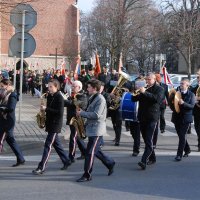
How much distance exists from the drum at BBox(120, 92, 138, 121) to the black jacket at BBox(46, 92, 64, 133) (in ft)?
8.32

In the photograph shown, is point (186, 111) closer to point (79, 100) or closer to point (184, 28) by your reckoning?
point (79, 100)

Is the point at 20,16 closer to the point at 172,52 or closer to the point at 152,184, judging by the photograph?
the point at 152,184

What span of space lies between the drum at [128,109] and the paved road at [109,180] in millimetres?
832

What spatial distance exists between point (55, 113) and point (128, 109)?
2741 mm

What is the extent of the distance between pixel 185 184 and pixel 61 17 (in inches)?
2257

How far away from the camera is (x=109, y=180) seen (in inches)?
335

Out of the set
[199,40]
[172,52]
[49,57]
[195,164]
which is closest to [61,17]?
[49,57]

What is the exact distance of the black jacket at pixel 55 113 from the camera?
8.98 metres

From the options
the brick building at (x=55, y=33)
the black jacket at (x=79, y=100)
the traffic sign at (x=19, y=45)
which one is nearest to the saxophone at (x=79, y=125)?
the black jacket at (x=79, y=100)

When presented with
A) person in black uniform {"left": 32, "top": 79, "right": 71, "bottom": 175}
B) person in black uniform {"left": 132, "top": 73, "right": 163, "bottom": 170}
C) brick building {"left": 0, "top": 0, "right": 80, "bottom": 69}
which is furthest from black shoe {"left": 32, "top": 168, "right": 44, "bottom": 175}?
brick building {"left": 0, "top": 0, "right": 80, "bottom": 69}

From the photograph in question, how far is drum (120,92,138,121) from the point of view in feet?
36.9

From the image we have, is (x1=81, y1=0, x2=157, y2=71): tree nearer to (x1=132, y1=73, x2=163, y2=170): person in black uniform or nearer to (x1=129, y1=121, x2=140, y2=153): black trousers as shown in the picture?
(x1=129, y1=121, x2=140, y2=153): black trousers

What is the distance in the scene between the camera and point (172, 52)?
71750 mm

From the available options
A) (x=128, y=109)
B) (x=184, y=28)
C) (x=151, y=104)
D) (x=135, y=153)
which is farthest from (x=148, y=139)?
(x=184, y=28)
